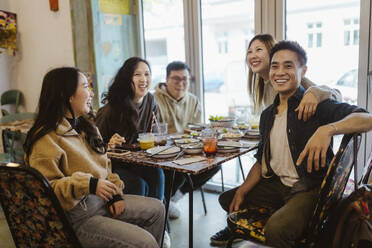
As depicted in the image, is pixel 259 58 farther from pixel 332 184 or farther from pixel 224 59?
pixel 332 184

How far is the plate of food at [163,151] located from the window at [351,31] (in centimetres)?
145

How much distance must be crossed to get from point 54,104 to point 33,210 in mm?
505

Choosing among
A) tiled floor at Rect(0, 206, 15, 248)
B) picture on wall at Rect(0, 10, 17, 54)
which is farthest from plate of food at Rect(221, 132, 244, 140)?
picture on wall at Rect(0, 10, 17, 54)

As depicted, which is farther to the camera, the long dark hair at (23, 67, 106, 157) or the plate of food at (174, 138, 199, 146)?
the plate of food at (174, 138, 199, 146)

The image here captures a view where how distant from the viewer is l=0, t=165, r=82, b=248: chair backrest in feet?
3.87

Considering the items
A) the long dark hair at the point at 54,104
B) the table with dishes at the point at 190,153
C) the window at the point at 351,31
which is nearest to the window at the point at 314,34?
the window at the point at 351,31

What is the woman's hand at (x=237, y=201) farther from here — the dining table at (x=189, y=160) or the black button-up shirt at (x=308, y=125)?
the black button-up shirt at (x=308, y=125)

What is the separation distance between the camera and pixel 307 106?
1.59 m

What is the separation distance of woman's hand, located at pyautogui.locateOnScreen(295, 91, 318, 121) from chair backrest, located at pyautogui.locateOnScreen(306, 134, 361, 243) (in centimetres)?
23

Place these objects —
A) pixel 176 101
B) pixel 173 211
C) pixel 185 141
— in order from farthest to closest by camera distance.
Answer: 1. pixel 176 101
2. pixel 173 211
3. pixel 185 141

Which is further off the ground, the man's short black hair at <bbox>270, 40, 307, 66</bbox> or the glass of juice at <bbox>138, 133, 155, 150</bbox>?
the man's short black hair at <bbox>270, 40, 307, 66</bbox>

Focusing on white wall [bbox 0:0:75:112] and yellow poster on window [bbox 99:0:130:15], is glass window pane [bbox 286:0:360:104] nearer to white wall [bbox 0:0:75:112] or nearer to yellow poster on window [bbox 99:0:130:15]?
yellow poster on window [bbox 99:0:130:15]

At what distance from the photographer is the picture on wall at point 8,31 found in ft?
12.6

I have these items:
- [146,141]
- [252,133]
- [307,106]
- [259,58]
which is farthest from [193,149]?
[259,58]
